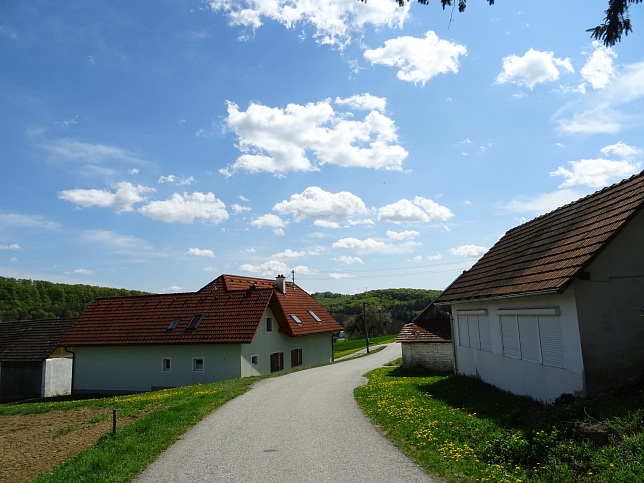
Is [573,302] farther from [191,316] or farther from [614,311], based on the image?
[191,316]

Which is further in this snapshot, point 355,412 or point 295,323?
point 295,323

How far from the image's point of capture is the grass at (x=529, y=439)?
19.8 ft

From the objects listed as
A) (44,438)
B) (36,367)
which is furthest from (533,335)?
(36,367)

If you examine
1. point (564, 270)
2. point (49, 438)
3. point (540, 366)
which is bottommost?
point (49, 438)

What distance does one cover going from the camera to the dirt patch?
353 inches

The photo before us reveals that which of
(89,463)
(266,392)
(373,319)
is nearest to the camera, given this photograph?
(89,463)

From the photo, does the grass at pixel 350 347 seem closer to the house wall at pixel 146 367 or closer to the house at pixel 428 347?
the house wall at pixel 146 367

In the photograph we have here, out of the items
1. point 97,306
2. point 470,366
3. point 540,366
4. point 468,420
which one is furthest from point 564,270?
point 97,306

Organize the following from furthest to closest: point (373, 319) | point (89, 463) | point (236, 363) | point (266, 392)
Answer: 1. point (373, 319)
2. point (236, 363)
3. point (266, 392)
4. point (89, 463)

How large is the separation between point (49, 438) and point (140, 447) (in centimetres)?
426

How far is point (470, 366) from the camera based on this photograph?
56.2 feet

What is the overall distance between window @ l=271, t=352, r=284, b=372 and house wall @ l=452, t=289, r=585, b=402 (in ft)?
49.5

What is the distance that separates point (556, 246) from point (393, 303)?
114 metres

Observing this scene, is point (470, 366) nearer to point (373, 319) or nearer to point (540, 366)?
point (540, 366)
